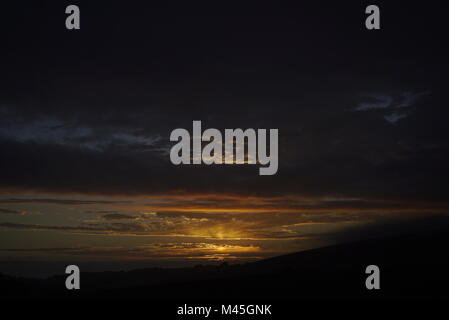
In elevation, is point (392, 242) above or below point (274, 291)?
above

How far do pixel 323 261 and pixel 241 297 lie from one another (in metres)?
38.5

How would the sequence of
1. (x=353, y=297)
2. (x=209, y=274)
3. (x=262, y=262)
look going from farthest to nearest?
1. (x=262, y=262)
2. (x=209, y=274)
3. (x=353, y=297)

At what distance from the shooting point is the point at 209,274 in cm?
7450

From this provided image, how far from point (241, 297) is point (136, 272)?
7871 cm

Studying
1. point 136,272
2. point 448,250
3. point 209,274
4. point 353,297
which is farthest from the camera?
point 136,272

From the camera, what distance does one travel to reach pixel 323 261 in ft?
246

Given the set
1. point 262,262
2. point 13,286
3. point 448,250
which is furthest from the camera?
point 262,262
